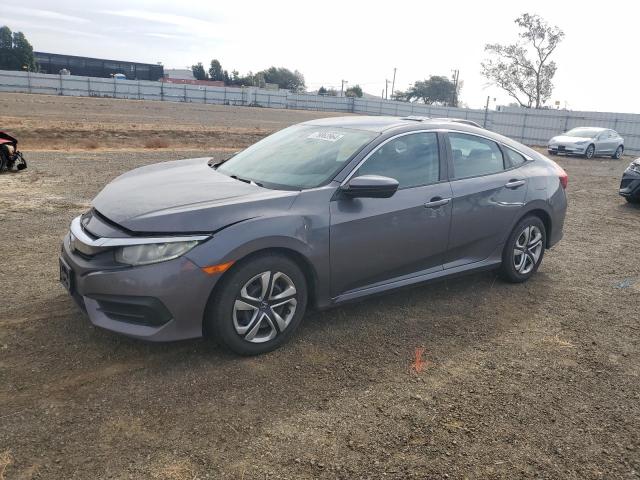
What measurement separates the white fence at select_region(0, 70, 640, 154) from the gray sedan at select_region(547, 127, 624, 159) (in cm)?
633

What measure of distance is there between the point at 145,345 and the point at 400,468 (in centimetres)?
199

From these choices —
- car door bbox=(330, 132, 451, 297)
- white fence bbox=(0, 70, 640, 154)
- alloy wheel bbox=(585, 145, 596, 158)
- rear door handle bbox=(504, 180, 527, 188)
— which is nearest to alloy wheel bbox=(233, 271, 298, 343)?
car door bbox=(330, 132, 451, 297)

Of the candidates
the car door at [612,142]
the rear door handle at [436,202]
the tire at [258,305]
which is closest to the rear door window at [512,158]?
the rear door handle at [436,202]

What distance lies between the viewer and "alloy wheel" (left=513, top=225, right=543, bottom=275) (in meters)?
5.49

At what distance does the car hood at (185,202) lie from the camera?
3498 millimetres

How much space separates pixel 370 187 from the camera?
3971 millimetres

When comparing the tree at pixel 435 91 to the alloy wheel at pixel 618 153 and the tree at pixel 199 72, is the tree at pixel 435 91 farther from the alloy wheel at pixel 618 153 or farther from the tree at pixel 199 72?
the alloy wheel at pixel 618 153

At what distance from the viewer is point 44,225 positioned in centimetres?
697

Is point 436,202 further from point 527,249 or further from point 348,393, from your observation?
point 348,393

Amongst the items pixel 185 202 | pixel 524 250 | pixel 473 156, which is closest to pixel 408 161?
pixel 473 156

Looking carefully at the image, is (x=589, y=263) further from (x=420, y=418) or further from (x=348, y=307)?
(x=420, y=418)

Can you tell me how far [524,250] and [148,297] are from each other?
150 inches

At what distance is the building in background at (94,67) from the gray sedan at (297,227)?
88.3 meters

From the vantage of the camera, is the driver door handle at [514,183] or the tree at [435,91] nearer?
the driver door handle at [514,183]
